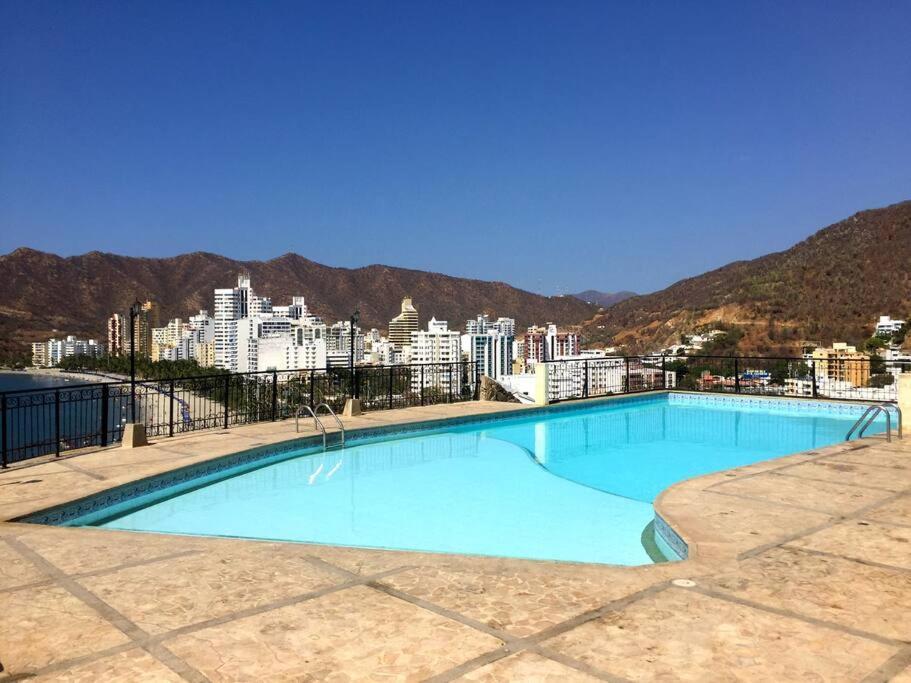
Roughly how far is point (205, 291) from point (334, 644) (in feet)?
391

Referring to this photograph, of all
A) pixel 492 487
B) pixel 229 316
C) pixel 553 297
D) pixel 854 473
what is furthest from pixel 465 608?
pixel 553 297

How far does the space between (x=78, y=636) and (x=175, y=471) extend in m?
4.47

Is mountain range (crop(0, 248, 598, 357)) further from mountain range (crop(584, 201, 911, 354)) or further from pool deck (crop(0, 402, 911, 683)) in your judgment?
pool deck (crop(0, 402, 911, 683))

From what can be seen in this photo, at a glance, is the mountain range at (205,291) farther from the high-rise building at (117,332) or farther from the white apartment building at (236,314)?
the high-rise building at (117,332)

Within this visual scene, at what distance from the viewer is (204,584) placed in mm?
3607

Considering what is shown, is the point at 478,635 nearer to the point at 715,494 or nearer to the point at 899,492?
the point at 715,494

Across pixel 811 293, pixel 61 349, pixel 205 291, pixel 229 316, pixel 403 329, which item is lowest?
pixel 61 349

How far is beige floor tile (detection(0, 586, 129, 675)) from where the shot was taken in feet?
8.88

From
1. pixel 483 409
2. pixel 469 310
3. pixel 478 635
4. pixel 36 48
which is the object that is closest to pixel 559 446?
pixel 483 409

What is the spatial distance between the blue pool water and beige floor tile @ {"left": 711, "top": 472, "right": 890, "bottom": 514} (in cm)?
94

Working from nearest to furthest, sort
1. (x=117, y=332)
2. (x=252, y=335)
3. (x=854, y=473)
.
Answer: (x=854, y=473)
(x=117, y=332)
(x=252, y=335)

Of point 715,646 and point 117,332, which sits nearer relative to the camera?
point 715,646

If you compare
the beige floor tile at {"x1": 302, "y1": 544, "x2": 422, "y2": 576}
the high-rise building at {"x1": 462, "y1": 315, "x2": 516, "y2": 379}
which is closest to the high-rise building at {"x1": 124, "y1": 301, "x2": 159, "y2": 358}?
the beige floor tile at {"x1": 302, "y1": 544, "x2": 422, "y2": 576}

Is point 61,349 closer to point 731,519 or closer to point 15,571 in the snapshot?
point 15,571
